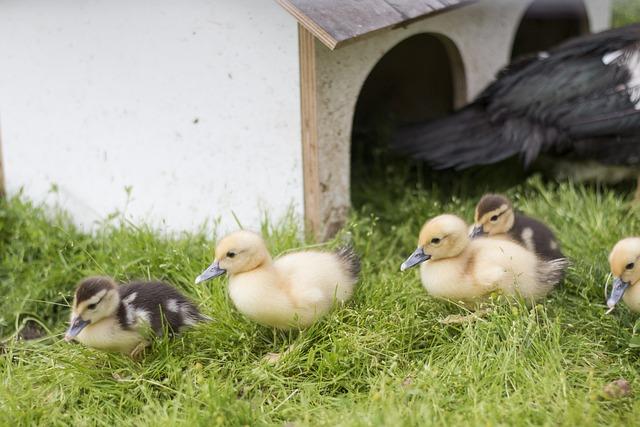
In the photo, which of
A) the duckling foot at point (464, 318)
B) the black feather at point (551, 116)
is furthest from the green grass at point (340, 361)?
the black feather at point (551, 116)

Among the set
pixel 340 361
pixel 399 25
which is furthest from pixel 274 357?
pixel 399 25

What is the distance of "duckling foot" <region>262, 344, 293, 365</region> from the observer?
308cm

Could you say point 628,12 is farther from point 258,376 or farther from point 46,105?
point 258,376

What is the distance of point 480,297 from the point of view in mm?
3186

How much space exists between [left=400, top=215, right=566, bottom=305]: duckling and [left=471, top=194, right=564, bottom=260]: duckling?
0.24 metres

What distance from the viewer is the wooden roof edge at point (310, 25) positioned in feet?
10.7

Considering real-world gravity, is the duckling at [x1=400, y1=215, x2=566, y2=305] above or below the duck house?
below

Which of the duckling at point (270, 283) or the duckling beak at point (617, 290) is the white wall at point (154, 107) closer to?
the duckling at point (270, 283)

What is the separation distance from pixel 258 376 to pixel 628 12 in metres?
5.54

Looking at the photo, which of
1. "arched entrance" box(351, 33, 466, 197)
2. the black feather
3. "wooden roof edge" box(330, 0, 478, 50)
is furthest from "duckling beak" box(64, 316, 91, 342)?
"arched entrance" box(351, 33, 466, 197)

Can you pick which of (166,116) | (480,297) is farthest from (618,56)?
(166,116)

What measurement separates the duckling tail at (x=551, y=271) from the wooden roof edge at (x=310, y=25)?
120 centimetres

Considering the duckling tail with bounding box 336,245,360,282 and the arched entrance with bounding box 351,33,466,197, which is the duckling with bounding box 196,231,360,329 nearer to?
the duckling tail with bounding box 336,245,360,282

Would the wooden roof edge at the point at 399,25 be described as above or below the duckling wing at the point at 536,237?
above
